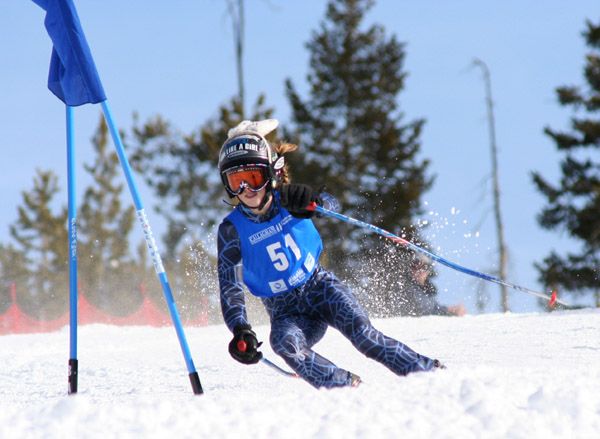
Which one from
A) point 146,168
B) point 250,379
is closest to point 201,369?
point 250,379

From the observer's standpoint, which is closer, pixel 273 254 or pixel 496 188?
pixel 273 254

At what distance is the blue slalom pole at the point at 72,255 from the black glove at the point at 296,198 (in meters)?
1.35

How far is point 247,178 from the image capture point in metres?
4.66

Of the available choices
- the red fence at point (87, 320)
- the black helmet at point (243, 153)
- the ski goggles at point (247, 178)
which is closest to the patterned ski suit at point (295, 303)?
the ski goggles at point (247, 178)

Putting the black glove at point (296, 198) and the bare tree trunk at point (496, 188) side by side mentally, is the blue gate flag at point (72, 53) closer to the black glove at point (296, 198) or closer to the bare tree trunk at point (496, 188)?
the black glove at point (296, 198)

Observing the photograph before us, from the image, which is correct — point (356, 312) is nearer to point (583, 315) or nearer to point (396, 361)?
point (396, 361)

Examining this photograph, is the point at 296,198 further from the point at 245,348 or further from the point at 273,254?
the point at 245,348

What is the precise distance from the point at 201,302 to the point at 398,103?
10.6 meters

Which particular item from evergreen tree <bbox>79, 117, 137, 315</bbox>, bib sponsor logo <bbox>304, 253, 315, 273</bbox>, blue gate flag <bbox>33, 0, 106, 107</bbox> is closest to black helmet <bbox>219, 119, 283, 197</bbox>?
bib sponsor logo <bbox>304, 253, 315, 273</bbox>

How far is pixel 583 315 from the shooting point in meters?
8.94

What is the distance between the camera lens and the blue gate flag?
5.02 meters

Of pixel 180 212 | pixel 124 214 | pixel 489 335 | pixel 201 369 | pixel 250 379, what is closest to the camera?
pixel 250 379

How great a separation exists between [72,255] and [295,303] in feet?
4.76

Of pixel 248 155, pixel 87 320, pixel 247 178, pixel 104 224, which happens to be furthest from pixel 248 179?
pixel 104 224
